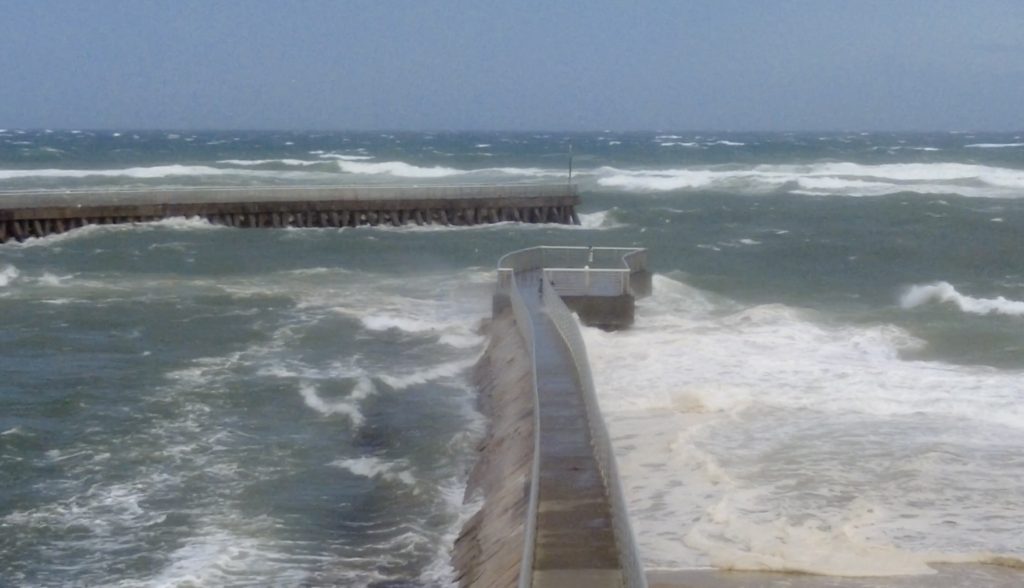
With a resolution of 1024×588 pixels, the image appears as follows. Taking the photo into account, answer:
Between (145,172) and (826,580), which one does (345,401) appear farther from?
(145,172)

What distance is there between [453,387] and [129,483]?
6.83m

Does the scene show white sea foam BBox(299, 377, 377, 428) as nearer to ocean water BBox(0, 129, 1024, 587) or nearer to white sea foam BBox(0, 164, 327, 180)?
ocean water BBox(0, 129, 1024, 587)

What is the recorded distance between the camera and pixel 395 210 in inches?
1991

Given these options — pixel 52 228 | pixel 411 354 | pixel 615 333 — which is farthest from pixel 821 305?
pixel 52 228

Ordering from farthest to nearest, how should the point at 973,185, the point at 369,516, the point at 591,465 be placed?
the point at 973,185 → the point at 369,516 → the point at 591,465

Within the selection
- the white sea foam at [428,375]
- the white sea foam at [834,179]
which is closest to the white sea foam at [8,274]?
the white sea foam at [428,375]

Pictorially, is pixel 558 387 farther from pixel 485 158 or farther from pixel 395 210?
pixel 485 158

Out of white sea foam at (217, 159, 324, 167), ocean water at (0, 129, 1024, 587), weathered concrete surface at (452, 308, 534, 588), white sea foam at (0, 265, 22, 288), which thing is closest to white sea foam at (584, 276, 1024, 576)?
ocean water at (0, 129, 1024, 587)

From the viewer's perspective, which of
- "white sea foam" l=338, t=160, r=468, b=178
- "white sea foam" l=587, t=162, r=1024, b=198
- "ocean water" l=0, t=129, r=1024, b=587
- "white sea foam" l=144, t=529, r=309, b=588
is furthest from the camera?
"white sea foam" l=338, t=160, r=468, b=178

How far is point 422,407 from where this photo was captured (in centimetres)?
2031

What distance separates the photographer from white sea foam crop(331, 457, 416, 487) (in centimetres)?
1653

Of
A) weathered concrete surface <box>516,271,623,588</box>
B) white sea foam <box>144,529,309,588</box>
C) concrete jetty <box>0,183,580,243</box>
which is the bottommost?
concrete jetty <box>0,183,580,243</box>

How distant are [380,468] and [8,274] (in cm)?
2243

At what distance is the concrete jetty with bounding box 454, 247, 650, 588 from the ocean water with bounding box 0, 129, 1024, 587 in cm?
61
